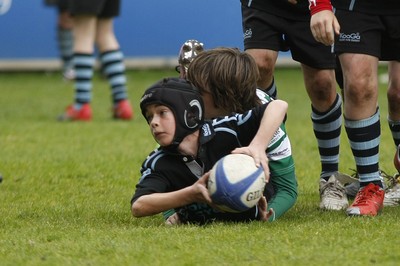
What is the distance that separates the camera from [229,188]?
4.76 m

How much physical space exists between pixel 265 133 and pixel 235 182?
Answer: 0.34 meters

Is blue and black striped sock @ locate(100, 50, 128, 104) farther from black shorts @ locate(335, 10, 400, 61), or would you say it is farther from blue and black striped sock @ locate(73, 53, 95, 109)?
black shorts @ locate(335, 10, 400, 61)

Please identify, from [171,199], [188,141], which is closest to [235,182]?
[171,199]

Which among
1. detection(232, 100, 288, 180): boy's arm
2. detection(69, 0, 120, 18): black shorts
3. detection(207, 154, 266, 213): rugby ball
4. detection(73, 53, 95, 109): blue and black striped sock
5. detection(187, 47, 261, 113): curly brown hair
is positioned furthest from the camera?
detection(73, 53, 95, 109): blue and black striped sock

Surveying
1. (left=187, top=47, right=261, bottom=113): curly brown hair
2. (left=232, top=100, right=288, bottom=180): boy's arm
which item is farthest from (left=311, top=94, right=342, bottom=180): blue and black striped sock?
(left=232, top=100, right=288, bottom=180): boy's arm

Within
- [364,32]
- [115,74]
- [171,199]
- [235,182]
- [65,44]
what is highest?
[364,32]

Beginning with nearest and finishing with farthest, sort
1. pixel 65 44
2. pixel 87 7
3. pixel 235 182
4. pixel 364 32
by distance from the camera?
pixel 235 182
pixel 364 32
pixel 87 7
pixel 65 44

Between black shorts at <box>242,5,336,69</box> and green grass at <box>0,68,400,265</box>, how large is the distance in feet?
2.62

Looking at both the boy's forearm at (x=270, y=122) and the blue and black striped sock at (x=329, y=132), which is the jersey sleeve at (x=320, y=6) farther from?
the blue and black striped sock at (x=329, y=132)

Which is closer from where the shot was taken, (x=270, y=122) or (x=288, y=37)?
(x=270, y=122)

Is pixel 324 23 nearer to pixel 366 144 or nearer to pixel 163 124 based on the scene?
pixel 366 144

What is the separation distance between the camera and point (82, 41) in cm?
1102

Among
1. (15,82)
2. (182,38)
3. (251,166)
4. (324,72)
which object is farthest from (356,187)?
(15,82)

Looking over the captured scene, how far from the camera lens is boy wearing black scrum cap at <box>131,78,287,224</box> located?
5.01 m
